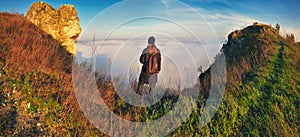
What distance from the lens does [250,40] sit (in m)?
10.2

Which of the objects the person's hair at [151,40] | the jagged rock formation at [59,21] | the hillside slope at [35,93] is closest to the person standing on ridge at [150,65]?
the person's hair at [151,40]

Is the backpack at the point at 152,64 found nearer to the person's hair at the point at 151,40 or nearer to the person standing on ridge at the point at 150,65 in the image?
the person standing on ridge at the point at 150,65

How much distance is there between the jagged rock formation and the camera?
16.1 m

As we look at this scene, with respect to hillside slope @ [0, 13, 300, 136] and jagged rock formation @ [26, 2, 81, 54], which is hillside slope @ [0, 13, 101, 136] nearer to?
hillside slope @ [0, 13, 300, 136]

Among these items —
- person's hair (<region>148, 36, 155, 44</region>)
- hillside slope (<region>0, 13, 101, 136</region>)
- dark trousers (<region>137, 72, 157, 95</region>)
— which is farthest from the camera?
dark trousers (<region>137, 72, 157, 95</region>)

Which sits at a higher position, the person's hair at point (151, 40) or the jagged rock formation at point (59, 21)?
the jagged rock formation at point (59, 21)

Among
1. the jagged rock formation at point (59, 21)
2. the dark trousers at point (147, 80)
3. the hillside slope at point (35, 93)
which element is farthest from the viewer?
the jagged rock formation at point (59, 21)

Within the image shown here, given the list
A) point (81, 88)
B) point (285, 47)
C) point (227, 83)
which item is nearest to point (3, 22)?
point (81, 88)

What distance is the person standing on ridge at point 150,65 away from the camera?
9789mm

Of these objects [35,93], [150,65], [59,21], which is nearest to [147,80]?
[150,65]

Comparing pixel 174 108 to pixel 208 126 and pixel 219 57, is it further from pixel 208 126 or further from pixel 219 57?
pixel 219 57

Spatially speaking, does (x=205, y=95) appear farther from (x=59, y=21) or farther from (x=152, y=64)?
(x=59, y=21)

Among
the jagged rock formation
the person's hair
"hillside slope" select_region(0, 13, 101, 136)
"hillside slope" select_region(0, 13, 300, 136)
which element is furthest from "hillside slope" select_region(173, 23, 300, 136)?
the jagged rock formation

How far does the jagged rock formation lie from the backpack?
23.4 feet
